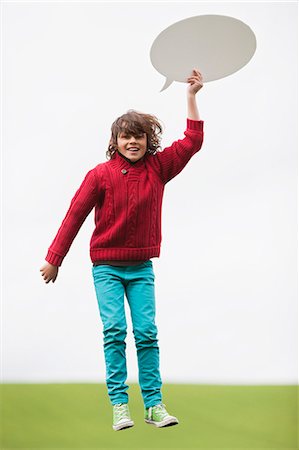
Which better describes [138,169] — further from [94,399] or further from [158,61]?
[94,399]

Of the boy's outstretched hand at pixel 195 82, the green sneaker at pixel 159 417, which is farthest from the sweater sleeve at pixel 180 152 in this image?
the green sneaker at pixel 159 417

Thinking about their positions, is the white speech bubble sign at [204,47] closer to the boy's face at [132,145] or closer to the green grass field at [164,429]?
the boy's face at [132,145]

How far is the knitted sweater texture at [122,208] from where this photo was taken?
2.19 meters

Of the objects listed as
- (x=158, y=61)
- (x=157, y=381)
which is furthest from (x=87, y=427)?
(x=158, y=61)

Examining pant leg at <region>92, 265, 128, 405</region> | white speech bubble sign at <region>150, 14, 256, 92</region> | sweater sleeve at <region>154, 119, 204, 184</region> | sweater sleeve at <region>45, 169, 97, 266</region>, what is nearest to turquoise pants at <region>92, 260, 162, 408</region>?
pant leg at <region>92, 265, 128, 405</region>

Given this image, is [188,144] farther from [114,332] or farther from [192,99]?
[114,332]

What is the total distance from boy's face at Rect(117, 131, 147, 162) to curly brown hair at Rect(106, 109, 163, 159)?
14 mm

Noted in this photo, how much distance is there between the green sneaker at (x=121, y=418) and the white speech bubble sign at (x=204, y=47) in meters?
1.10

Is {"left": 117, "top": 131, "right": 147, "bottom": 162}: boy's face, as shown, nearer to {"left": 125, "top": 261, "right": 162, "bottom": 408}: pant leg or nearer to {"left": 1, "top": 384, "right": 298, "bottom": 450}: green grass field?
{"left": 125, "top": 261, "right": 162, "bottom": 408}: pant leg

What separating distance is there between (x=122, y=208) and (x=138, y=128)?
0.29 meters

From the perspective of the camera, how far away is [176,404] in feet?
9.29

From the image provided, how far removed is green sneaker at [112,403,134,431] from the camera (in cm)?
203

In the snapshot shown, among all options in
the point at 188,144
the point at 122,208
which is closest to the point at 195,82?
the point at 188,144

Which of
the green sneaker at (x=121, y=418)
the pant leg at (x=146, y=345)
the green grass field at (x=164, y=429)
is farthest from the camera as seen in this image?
the green grass field at (x=164, y=429)
